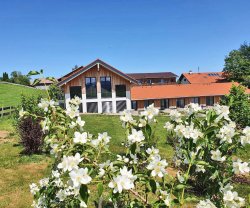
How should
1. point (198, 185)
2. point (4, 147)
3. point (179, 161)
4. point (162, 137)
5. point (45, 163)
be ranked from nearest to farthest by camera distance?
point (179, 161) → point (198, 185) → point (45, 163) → point (4, 147) → point (162, 137)

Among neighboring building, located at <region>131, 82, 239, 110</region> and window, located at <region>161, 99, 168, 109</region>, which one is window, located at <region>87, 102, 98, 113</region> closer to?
neighboring building, located at <region>131, 82, 239, 110</region>

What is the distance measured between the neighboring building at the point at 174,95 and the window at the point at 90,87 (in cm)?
647

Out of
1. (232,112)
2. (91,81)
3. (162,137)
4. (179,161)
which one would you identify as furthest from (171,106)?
(179,161)

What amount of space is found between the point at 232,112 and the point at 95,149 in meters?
13.4

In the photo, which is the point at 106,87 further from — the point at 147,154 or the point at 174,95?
the point at 147,154

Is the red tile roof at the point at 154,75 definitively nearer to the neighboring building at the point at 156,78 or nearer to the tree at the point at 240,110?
the neighboring building at the point at 156,78

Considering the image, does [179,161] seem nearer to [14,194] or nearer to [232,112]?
[14,194]

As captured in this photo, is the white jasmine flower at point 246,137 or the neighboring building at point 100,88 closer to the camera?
the white jasmine flower at point 246,137

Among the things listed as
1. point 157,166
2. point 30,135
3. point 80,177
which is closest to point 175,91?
point 30,135

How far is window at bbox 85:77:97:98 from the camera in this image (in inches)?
1507

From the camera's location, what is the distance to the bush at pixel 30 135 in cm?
1420

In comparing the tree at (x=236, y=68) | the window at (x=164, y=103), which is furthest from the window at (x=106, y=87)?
the tree at (x=236, y=68)

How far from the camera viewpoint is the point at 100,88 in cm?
3850

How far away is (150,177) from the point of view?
107 inches
